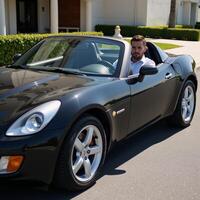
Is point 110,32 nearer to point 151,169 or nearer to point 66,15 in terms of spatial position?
point 66,15

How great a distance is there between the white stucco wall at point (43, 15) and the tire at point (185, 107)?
23642 mm

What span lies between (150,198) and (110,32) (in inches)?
1070

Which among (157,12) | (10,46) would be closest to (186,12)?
(157,12)

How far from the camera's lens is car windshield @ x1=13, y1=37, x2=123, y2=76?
16.1ft

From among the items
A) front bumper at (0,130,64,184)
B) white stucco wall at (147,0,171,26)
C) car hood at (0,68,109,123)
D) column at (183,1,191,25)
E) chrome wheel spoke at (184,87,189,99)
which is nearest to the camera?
front bumper at (0,130,64,184)

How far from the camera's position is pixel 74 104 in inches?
151

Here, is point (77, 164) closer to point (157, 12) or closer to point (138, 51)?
point (138, 51)

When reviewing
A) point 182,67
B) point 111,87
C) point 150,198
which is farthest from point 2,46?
point 150,198

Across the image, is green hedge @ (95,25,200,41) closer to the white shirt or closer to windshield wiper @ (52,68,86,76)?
the white shirt

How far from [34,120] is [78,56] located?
1.59m

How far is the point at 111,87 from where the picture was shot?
4469 mm

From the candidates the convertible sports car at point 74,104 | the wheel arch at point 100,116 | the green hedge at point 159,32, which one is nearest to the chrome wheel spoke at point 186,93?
the convertible sports car at point 74,104

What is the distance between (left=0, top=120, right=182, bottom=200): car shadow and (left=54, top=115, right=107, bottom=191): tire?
0.50 ft

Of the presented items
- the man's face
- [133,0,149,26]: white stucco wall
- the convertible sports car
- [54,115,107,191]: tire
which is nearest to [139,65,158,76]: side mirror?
the convertible sports car
